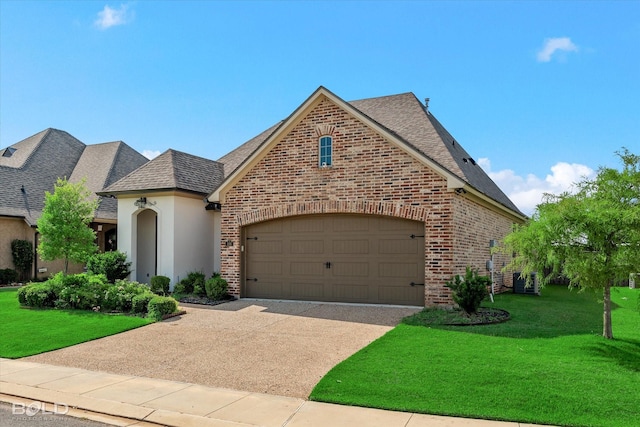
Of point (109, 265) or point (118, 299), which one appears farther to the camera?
point (109, 265)

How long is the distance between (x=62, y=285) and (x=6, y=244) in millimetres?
8405

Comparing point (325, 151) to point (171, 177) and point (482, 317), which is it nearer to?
point (171, 177)

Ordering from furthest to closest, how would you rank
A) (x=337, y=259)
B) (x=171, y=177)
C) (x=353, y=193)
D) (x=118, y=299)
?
1. (x=171, y=177)
2. (x=337, y=259)
3. (x=353, y=193)
4. (x=118, y=299)

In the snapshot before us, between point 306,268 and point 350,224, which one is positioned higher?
point 350,224

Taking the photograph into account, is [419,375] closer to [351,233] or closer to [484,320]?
[484,320]

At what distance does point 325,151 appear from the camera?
14.1m

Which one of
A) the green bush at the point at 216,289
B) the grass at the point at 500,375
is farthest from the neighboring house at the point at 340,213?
the grass at the point at 500,375

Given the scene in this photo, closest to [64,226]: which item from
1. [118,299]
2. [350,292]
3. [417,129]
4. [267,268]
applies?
[118,299]

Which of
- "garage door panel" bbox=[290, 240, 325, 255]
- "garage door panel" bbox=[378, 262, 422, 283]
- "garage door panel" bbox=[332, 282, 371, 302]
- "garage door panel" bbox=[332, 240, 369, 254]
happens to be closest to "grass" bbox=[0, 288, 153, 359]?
"garage door panel" bbox=[290, 240, 325, 255]

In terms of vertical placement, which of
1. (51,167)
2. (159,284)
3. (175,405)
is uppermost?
(51,167)

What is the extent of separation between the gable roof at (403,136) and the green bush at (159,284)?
3152mm

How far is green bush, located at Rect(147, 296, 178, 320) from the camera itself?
39.6ft

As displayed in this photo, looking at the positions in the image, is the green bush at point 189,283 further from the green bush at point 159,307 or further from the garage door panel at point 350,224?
the garage door panel at point 350,224

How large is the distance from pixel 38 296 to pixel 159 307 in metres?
4.13
